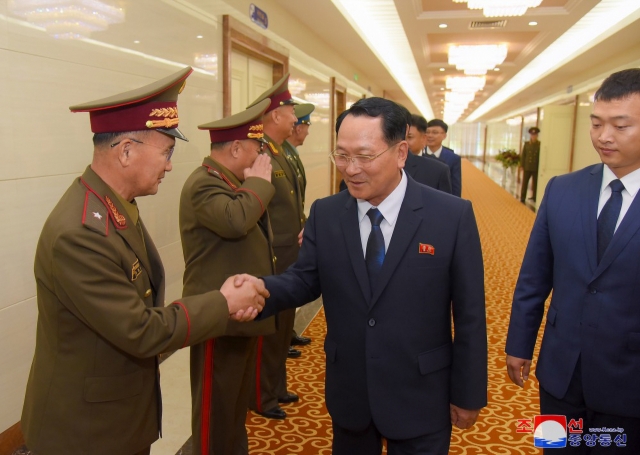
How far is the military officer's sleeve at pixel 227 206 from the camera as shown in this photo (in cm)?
238

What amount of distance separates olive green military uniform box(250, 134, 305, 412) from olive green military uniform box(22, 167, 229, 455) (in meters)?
1.58

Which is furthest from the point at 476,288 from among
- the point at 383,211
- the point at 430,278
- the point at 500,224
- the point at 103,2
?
the point at 500,224

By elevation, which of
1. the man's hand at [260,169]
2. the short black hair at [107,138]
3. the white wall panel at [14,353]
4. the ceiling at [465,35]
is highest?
the ceiling at [465,35]

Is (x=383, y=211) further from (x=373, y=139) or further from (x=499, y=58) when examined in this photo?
(x=499, y=58)

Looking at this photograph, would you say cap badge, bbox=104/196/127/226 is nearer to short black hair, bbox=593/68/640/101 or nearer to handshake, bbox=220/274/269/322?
handshake, bbox=220/274/269/322

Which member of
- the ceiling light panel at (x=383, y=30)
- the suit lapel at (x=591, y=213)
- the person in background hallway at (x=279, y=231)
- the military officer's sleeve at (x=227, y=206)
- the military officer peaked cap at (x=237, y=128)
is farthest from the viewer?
the ceiling light panel at (x=383, y=30)

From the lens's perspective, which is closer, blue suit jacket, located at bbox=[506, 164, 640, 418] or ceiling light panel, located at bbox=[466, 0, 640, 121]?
blue suit jacket, located at bbox=[506, 164, 640, 418]

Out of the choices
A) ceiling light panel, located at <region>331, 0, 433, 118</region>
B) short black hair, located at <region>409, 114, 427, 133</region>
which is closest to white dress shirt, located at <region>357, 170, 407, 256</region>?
short black hair, located at <region>409, 114, 427, 133</region>

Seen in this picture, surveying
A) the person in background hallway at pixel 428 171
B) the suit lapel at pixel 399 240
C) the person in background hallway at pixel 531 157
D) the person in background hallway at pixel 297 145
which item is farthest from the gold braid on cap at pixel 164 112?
the person in background hallway at pixel 531 157

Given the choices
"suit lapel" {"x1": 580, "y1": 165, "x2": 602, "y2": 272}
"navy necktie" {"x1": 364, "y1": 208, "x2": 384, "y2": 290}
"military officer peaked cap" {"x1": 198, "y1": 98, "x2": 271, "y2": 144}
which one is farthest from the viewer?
"military officer peaked cap" {"x1": 198, "y1": 98, "x2": 271, "y2": 144}

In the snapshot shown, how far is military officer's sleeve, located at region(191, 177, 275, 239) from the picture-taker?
2375 millimetres

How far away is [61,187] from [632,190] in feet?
8.98

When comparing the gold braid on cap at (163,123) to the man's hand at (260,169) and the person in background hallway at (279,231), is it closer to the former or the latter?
the man's hand at (260,169)

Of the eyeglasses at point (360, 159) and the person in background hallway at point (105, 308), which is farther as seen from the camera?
the eyeglasses at point (360, 159)
